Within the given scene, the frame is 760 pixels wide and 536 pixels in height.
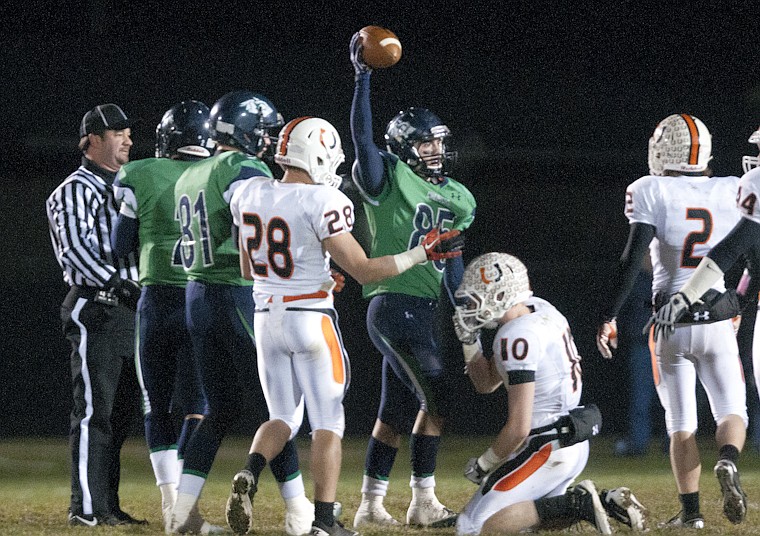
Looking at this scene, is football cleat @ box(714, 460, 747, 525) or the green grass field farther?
the green grass field

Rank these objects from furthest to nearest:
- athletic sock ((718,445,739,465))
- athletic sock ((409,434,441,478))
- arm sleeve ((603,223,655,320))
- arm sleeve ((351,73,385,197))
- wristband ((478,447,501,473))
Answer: athletic sock ((409,434,441,478)) → arm sleeve ((603,223,655,320)) → arm sleeve ((351,73,385,197)) → athletic sock ((718,445,739,465)) → wristband ((478,447,501,473))

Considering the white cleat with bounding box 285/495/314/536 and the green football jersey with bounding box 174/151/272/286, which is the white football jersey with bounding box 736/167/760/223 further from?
the white cleat with bounding box 285/495/314/536

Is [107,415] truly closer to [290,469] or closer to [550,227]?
[290,469]

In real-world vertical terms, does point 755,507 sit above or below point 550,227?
below

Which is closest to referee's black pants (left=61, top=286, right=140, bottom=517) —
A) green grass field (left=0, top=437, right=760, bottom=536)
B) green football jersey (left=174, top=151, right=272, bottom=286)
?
green grass field (left=0, top=437, right=760, bottom=536)

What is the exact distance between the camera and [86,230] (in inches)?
238

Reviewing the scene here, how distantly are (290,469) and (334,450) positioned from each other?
57cm

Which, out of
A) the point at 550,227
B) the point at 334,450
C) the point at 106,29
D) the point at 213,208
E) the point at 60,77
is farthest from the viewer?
the point at 106,29

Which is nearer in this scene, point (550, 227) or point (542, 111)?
point (550, 227)

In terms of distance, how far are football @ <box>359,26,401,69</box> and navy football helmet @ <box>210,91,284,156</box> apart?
0.59m

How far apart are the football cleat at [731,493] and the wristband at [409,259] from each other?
5.20 feet

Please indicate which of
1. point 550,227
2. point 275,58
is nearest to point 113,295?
point 550,227

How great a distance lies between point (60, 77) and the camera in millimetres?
12953

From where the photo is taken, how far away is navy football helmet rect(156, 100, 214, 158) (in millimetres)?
6078
